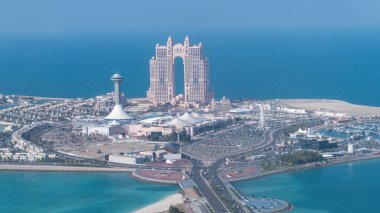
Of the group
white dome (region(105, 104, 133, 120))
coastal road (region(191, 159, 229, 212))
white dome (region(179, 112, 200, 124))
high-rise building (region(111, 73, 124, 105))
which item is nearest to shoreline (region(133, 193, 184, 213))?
coastal road (region(191, 159, 229, 212))

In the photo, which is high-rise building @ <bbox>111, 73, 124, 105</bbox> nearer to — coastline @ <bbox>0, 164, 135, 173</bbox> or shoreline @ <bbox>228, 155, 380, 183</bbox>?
coastline @ <bbox>0, 164, 135, 173</bbox>

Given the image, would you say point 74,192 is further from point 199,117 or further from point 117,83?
point 117,83

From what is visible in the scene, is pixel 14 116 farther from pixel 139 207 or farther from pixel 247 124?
pixel 139 207

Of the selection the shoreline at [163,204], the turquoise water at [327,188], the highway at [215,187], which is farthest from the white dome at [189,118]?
the shoreline at [163,204]

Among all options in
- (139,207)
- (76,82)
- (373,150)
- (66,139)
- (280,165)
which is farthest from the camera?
(76,82)

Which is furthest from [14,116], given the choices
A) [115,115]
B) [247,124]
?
[247,124]

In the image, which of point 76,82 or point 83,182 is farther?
point 76,82

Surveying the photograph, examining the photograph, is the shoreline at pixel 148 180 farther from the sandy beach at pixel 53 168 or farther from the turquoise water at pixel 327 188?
the turquoise water at pixel 327 188

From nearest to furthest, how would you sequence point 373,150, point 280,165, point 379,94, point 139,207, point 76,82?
point 139,207 < point 280,165 < point 373,150 < point 379,94 < point 76,82
